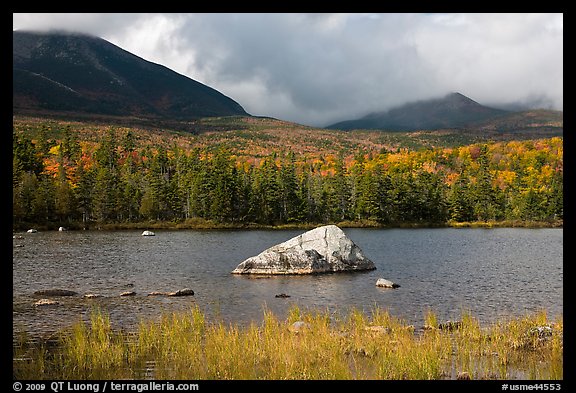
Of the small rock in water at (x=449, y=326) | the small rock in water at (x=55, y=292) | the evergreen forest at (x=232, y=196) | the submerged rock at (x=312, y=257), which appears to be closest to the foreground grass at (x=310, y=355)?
the small rock in water at (x=449, y=326)

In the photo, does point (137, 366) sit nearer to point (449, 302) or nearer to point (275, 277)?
point (449, 302)

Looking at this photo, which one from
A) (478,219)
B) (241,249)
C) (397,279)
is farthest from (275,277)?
(478,219)

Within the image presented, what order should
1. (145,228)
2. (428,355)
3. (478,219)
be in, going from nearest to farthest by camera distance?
(428,355) < (145,228) < (478,219)

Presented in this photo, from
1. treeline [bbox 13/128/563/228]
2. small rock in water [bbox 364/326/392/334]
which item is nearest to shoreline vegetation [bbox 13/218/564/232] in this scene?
treeline [bbox 13/128/563/228]

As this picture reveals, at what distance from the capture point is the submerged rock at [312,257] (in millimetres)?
41094

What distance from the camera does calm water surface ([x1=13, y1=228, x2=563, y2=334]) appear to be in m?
26.4

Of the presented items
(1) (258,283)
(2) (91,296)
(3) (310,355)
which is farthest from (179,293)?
(3) (310,355)

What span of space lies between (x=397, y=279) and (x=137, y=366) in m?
26.4

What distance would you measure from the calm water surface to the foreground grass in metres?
5.33

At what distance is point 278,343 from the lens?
16656 mm

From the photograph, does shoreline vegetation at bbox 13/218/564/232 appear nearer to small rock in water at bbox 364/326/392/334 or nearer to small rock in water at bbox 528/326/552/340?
small rock in water at bbox 364/326/392/334

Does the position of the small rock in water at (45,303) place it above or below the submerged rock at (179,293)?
above

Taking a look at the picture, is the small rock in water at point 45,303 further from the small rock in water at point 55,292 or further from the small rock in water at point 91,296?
the small rock in water at point 55,292

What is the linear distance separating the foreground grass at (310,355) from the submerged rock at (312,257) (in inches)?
837
